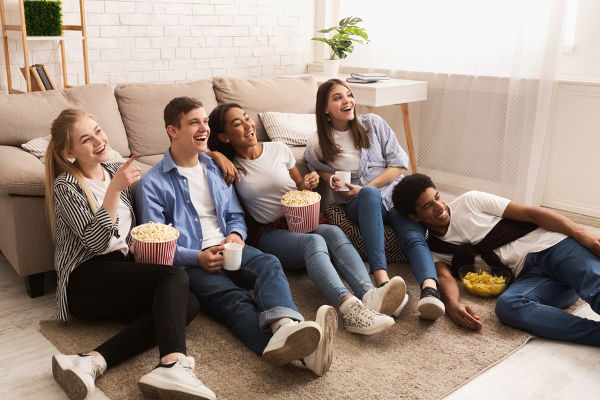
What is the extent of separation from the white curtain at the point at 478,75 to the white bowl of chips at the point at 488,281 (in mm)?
1344

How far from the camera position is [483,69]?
12.4 ft

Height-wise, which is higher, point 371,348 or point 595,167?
point 595,167

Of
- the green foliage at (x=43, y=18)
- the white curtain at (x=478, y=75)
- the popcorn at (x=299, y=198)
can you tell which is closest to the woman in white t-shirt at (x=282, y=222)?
the popcorn at (x=299, y=198)

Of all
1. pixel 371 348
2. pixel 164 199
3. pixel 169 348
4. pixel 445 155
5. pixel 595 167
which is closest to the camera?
pixel 169 348

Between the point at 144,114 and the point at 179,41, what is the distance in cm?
116

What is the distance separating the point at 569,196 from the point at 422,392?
2.24m

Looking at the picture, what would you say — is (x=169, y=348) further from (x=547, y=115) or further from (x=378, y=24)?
(x=378, y=24)

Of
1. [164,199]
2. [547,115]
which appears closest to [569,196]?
[547,115]

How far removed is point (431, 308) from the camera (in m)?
2.14

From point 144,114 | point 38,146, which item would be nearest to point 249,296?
point 38,146

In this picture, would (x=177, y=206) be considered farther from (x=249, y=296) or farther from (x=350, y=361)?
(x=350, y=361)

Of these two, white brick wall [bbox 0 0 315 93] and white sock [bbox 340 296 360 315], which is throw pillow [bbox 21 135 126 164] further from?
white sock [bbox 340 296 360 315]

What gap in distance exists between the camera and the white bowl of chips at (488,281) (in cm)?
238

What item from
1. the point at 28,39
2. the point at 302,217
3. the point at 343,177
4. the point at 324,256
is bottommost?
the point at 324,256
